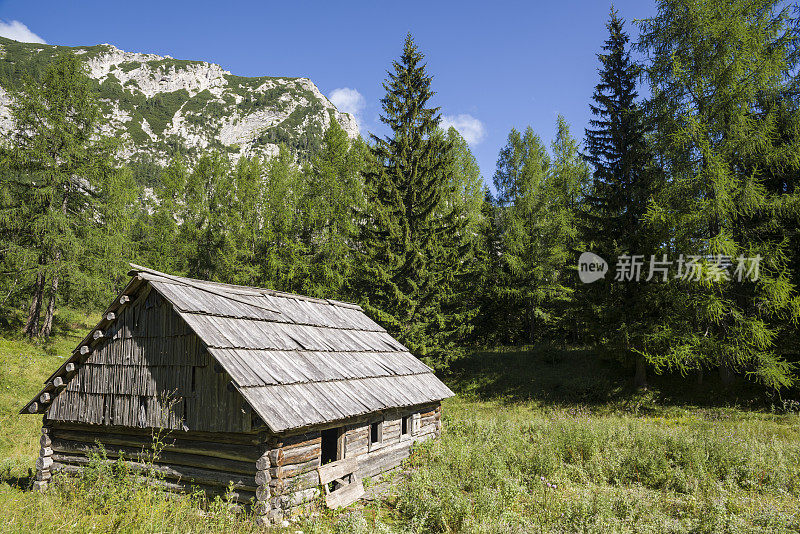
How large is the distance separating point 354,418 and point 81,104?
78.9ft

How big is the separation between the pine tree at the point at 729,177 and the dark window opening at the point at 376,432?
12.4 metres

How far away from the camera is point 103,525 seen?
5.98 m

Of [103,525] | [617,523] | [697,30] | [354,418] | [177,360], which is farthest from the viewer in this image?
[697,30]

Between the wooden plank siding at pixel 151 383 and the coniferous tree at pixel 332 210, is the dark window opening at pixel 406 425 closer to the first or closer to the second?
the wooden plank siding at pixel 151 383

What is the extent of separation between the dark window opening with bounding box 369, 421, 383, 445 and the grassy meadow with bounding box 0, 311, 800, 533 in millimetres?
1210

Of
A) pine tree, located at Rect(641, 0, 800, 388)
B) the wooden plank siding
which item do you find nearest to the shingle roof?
the wooden plank siding

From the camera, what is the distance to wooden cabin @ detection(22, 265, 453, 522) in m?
8.60

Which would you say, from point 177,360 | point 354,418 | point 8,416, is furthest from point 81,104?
point 354,418

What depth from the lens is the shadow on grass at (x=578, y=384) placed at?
61.7ft

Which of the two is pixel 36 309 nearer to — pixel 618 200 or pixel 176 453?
pixel 176 453

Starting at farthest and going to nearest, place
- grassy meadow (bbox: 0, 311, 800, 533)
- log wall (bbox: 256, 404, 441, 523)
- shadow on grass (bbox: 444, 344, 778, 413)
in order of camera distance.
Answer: shadow on grass (bbox: 444, 344, 778, 413), log wall (bbox: 256, 404, 441, 523), grassy meadow (bbox: 0, 311, 800, 533)

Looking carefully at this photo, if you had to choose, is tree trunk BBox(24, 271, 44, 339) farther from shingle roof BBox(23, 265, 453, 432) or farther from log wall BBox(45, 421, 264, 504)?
shingle roof BBox(23, 265, 453, 432)

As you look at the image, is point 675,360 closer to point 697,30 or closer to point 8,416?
point 697,30

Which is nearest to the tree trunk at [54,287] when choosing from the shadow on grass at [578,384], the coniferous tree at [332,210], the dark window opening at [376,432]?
the coniferous tree at [332,210]
